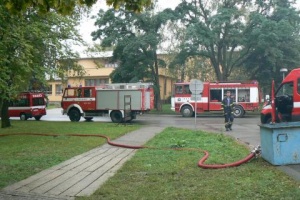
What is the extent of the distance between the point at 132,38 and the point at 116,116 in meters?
12.0

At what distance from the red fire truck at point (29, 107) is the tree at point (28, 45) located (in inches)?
336

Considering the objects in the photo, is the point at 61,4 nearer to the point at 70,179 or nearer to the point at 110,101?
the point at 70,179

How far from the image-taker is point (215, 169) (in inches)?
302

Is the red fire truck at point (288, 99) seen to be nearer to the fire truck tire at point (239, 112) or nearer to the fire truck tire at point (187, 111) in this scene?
the fire truck tire at point (239, 112)

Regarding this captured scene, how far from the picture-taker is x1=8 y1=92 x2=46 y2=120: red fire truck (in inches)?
1158

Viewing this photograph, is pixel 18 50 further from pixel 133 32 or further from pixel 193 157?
pixel 133 32

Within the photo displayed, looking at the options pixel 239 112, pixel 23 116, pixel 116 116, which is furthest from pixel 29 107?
pixel 239 112

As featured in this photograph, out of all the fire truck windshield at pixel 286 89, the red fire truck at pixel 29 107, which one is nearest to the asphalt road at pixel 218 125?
the fire truck windshield at pixel 286 89

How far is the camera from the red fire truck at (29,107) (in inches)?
1158

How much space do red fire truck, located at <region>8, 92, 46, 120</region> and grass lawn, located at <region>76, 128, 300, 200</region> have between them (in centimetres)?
2215

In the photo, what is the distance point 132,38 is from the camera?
3434 centimetres

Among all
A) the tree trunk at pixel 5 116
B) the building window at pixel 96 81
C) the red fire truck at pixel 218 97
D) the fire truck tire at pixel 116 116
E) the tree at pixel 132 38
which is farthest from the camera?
the building window at pixel 96 81

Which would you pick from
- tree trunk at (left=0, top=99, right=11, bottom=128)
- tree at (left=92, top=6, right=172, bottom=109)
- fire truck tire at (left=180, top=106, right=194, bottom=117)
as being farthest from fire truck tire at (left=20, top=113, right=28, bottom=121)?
fire truck tire at (left=180, top=106, right=194, bottom=117)

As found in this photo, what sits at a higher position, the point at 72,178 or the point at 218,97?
the point at 218,97
